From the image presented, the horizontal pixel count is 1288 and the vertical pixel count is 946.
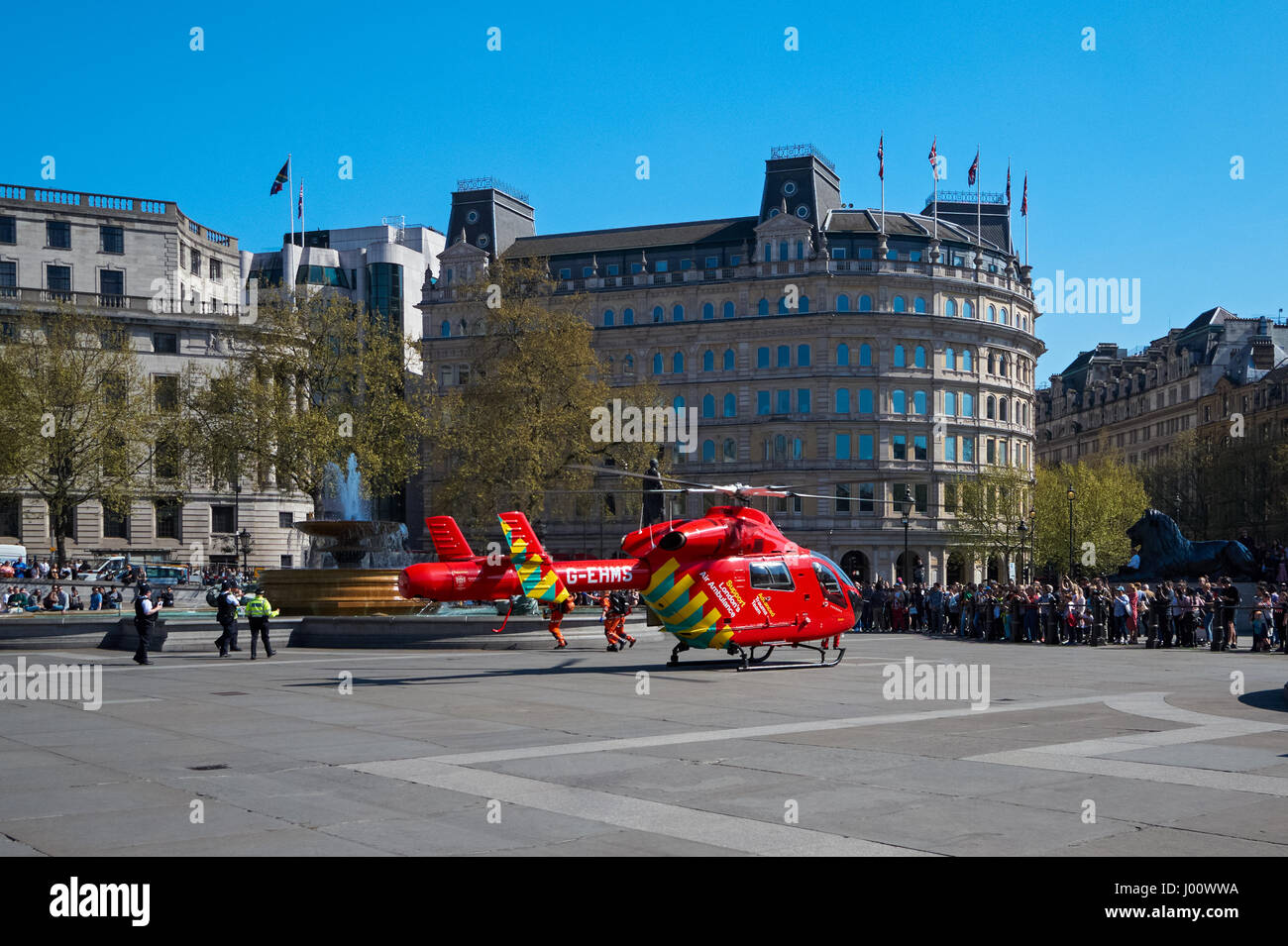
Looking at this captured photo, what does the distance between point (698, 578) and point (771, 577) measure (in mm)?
1844

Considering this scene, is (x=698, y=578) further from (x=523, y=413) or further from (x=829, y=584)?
(x=523, y=413)

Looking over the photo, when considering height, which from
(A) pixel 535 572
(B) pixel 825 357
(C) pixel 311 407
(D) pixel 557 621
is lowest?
(D) pixel 557 621

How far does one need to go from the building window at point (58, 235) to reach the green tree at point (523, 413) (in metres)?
39.1

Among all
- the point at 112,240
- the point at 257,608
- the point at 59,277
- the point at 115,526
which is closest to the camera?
the point at 257,608

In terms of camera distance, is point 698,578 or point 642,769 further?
point 698,578

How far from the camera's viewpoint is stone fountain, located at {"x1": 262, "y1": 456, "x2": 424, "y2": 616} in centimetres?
3656

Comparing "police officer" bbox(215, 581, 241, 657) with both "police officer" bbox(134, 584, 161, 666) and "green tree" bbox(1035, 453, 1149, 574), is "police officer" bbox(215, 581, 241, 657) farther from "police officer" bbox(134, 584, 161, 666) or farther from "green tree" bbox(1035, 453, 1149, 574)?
"green tree" bbox(1035, 453, 1149, 574)

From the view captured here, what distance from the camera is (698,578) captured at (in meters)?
24.6

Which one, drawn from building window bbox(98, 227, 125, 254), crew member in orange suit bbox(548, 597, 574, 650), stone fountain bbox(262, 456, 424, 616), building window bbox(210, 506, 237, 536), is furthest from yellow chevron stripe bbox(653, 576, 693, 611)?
building window bbox(98, 227, 125, 254)

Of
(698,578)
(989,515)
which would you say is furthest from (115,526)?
(698,578)

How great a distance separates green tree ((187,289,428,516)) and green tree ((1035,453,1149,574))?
132ft

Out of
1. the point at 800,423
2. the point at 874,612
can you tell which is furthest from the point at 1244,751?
the point at 800,423
